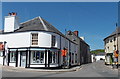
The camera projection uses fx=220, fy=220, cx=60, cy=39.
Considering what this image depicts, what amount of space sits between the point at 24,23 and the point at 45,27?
199 inches

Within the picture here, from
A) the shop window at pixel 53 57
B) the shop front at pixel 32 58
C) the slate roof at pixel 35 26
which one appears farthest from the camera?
the shop window at pixel 53 57

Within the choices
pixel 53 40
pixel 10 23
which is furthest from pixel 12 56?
pixel 53 40

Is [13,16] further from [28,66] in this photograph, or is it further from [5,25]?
[28,66]

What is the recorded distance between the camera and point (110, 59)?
173 ft

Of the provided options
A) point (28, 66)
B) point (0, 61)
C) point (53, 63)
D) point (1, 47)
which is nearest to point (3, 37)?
point (1, 47)

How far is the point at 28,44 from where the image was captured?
30734mm

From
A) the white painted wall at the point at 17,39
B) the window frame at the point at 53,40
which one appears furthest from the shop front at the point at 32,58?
the window frame at the point at 53,40

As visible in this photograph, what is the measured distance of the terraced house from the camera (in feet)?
101

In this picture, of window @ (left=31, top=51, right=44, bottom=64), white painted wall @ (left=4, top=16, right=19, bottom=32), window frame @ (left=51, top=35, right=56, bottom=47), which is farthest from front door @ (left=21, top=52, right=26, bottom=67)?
window frame @ (left=51, top=35, right=56, bottom=47)

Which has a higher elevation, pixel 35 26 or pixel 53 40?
pixel 35 26

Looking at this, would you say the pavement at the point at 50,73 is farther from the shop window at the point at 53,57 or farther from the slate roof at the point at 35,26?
the slate roof at the point at 35,26

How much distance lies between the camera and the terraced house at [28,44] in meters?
30.8

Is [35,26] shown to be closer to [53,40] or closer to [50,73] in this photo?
[53,40]

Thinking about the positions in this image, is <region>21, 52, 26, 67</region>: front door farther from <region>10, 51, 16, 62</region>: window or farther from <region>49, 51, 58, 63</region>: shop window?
<region>49, 51, 58, 63</region>: shop window
